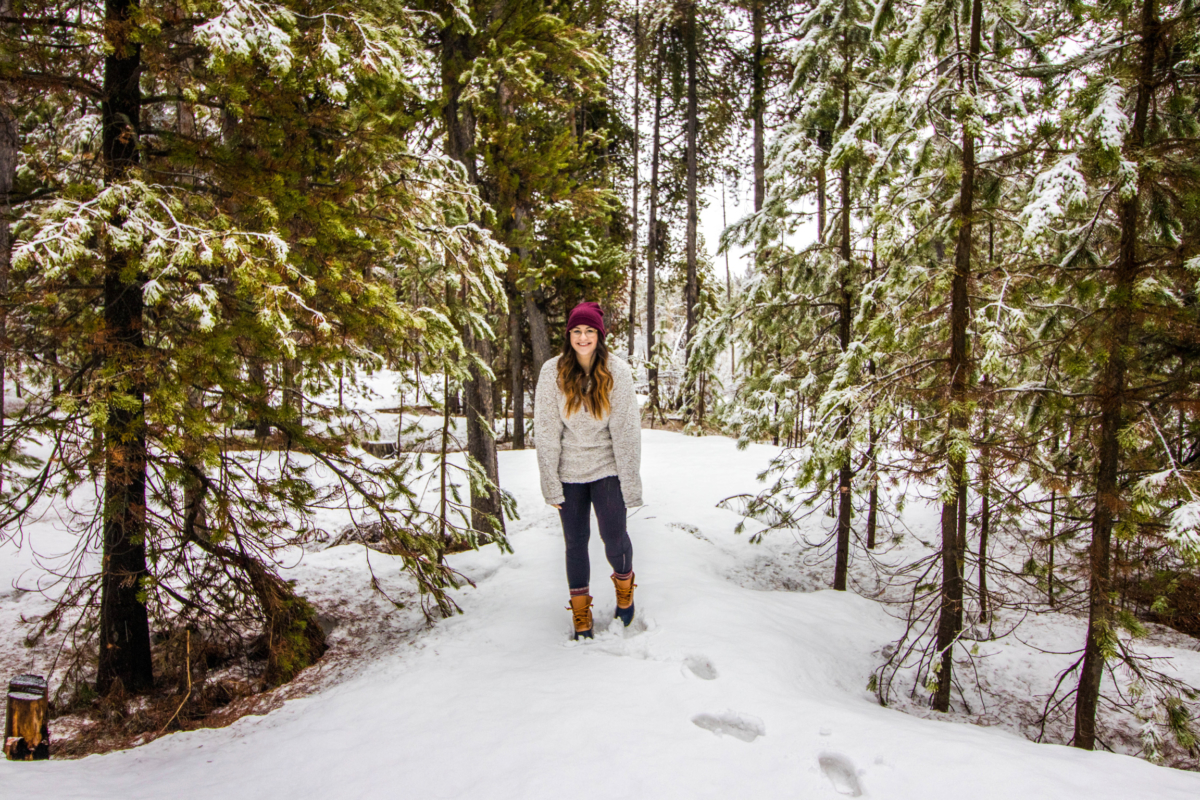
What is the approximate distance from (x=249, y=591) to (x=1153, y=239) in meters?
7.50

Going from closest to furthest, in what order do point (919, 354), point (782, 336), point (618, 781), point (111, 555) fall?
point (618, 781)
point (111, 555)
point (919, 354)
point (782, 336)

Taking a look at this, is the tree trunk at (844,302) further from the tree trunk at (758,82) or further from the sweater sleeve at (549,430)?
the tree trunk at (758,82)

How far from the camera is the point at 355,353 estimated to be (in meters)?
4.79

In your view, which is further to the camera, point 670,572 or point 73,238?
point 670,572

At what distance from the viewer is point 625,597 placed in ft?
14.8

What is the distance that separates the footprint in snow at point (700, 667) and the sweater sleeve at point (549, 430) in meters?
1.37

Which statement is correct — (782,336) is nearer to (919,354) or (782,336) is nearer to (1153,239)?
(919,354)

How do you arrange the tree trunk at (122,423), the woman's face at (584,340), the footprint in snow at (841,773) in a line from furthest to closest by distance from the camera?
the woman's face at (584,340) → the tree trunk at (122,423) → the footprint in snow at (841,773)

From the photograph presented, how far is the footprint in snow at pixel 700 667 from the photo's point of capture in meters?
3.85

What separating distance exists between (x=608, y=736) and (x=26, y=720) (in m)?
3.22

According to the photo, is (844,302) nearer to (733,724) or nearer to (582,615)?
(582,615)

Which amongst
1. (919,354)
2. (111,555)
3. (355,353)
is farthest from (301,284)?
(919,354)

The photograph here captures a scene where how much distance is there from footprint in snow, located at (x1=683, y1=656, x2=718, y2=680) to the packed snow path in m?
0.01

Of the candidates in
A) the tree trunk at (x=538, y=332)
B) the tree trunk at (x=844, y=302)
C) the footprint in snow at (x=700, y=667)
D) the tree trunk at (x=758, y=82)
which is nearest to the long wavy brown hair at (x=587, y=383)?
the footprint in snow at (x=700, y=667)
